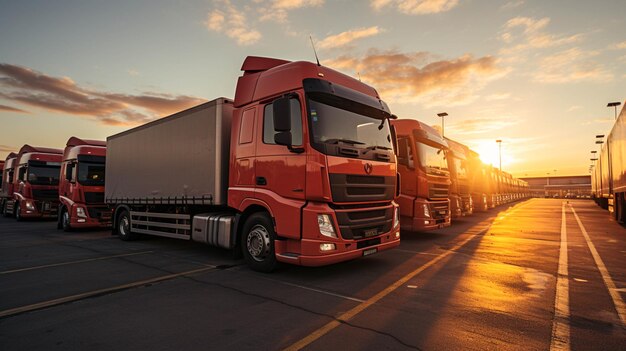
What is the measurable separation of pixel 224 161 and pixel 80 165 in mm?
8906

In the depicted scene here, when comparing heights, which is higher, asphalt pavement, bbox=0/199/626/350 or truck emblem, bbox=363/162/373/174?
truck emblem, bbox=363/162/373/174

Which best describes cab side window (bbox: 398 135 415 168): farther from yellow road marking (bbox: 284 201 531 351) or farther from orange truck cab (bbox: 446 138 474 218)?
yellow road marking (bbox: 284 201 531 351)

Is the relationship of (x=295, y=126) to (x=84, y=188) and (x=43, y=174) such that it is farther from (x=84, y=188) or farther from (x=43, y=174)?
(x=43, y=174)

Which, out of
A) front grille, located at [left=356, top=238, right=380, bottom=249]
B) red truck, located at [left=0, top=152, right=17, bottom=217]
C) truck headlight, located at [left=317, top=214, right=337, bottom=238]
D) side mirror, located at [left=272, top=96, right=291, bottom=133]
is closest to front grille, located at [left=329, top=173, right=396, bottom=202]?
truck headlight, located at [left=317, top=214, right=337, bottom=238]

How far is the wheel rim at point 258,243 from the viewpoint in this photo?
19.0ft

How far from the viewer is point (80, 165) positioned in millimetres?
12508

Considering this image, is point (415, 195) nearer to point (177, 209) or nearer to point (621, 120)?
→ point (177, 209)

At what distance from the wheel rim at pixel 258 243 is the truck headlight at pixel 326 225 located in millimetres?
1117

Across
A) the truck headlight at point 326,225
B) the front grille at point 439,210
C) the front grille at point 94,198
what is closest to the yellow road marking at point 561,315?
the truck headlight at point 326,225

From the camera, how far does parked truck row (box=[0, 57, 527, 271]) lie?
522 cm

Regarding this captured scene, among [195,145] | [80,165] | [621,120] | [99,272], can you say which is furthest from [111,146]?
[621,120]

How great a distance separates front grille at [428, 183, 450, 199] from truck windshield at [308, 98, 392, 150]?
10.9 ft

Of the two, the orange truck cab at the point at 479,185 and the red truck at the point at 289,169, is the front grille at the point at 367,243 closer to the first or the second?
the red truck at the point at 289,169

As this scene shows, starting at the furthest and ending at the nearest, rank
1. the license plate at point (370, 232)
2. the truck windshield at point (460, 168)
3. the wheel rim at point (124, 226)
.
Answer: the truck windshield at point (460, 168), the wheel rim at point (124, 226), the license plate at point (370, 232)
